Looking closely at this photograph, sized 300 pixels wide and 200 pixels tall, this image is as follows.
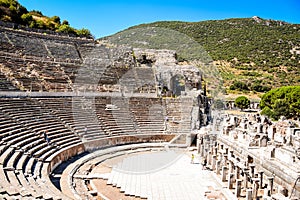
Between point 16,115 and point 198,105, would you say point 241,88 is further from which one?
point 16,115

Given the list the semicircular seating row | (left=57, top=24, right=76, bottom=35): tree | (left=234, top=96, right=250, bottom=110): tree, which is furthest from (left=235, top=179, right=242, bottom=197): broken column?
(left=234, top=96, right=250, bottom=110): tree

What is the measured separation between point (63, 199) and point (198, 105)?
16115mm

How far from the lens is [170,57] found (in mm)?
33344

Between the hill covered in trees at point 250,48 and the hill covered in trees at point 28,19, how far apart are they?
12.7 m

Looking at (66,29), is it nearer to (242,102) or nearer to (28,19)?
(28,19)

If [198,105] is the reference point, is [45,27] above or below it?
above

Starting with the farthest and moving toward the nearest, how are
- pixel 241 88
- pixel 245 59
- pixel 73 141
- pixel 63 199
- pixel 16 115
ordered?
1. pixel 245 59
2. pixel 241 88
3. pixel 73 141
4. pixel 16 115
5. pixel 63 199

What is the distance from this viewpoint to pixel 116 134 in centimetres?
1947

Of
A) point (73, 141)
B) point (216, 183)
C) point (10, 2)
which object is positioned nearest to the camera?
point (216, 183)

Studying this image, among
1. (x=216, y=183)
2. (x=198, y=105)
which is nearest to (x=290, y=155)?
(x=216, y=183)

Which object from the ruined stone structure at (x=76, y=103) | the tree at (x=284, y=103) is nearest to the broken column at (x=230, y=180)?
the ruined stone structure at (x=76, y=103)

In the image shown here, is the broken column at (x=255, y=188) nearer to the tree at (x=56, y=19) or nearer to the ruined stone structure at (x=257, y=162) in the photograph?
the ruined stone structure at (x=257, y=162)

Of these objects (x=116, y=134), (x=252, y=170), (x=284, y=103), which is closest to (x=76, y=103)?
(x=116, y=134)

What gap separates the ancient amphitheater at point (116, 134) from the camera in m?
11.6
